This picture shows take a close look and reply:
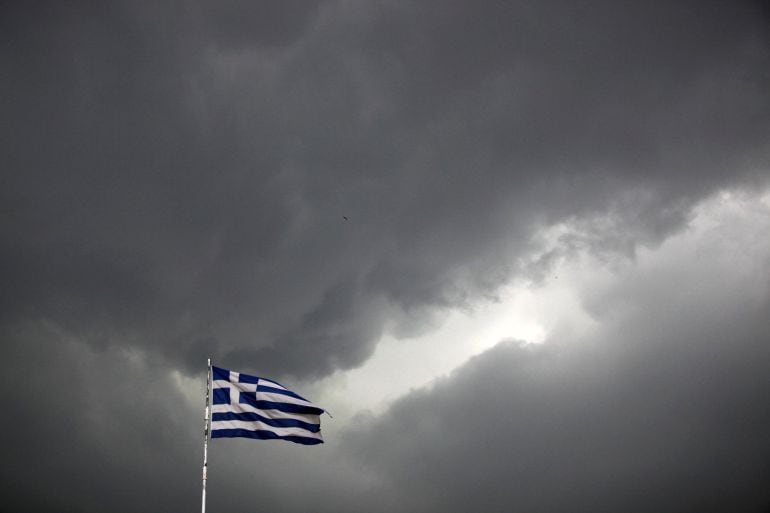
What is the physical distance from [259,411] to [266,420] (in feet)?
3.17

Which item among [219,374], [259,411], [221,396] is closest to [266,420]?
[259,411]

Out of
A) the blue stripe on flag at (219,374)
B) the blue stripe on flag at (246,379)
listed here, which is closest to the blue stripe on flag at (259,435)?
the blue stripe on flag at (246,379)

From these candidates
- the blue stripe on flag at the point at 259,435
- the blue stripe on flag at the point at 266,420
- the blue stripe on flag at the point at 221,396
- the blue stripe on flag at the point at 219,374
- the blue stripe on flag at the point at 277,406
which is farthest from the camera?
the blue stripe on flag at the point at 277,406

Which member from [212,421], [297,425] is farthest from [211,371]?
[297,425]

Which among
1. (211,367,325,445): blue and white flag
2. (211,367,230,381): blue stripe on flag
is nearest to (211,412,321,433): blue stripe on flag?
(211,367,325,445): blue and white flag

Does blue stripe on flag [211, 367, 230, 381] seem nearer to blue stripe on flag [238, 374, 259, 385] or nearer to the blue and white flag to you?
the blue and white flag

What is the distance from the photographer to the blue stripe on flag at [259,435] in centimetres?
5281

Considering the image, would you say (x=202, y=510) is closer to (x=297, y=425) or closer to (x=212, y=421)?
(x=212, y=421)

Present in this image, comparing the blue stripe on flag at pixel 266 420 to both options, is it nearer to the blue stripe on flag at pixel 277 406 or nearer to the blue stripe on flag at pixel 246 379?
the blue stripe on flag at pixel 277 406

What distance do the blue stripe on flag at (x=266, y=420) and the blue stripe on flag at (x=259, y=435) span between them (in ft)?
2.58

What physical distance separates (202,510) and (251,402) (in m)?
9.13

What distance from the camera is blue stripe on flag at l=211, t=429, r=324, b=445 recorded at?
52812mm

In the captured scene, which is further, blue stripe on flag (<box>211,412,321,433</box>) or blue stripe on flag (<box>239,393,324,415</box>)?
blue stripe on flag (<box>239,393,324,415</box>)

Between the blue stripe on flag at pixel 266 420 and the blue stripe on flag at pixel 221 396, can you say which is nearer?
the blue stripe on flag at pixel 266 420
